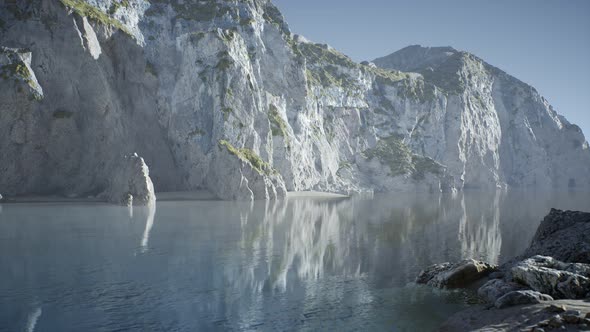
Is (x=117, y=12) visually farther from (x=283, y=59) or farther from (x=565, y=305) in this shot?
(x=565, y=305)

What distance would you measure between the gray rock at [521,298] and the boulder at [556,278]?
2.14 m

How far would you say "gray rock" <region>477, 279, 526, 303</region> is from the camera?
2450 centimetres

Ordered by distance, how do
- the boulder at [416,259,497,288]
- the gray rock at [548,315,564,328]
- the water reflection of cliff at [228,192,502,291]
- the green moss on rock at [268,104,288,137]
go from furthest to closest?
the green moss on rock at [268,104,288,137]
the water reflection of cliff at [228,192,502,291]
the boulder at [416,259,497,288]
the gray rock at [548,315,564,328]

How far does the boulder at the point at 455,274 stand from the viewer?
29047 mm

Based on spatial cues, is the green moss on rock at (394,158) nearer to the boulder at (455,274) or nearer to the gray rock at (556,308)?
the boulder at (455,274)

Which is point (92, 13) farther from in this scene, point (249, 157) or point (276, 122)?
point (276, 122)

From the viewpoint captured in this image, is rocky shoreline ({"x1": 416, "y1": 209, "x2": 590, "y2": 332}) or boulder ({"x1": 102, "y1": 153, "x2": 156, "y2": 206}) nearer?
rocky shoreline ({"x1": 416, "y1": 209, "x2": 590, "y2": 332})

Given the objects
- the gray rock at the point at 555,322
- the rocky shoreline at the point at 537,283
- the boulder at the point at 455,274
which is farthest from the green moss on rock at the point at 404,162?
the gray rock at the point at 555,322

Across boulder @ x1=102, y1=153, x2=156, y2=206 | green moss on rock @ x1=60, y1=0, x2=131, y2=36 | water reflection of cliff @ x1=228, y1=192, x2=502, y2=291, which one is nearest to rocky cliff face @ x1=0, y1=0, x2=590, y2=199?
green moss on rock @ x1=60, y1=0, x2=131, y2=36

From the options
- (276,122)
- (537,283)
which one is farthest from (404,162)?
(537,283)

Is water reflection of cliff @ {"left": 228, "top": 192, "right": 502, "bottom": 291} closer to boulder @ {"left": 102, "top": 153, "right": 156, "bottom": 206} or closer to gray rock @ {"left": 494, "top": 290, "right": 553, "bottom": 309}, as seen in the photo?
gray rock @ {"left": 494, "top": 290, "right": 553, "bottom": 309}

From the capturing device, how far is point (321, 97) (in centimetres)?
19150

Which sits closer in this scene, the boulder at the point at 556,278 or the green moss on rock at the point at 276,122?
the boulder at the point at 556,278

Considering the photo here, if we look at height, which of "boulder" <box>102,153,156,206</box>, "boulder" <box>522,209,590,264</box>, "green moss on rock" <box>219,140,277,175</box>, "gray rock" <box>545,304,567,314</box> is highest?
"green moss on rock" <box>219,140,277,175</box>
